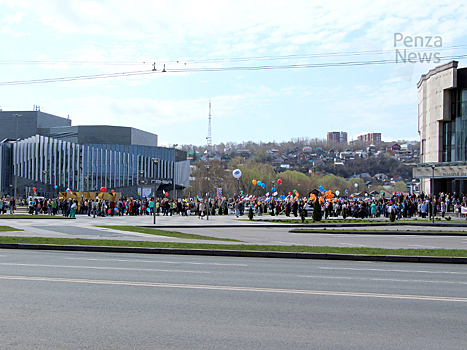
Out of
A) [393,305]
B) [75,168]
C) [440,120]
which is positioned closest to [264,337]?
[393,305]

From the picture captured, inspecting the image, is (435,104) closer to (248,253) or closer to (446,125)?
(446,125)

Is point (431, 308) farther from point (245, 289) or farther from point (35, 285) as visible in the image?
point (35, 285)

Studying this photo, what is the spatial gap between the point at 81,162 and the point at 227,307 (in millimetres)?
100202

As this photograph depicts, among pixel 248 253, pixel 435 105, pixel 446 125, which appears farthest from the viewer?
pixel 435 105

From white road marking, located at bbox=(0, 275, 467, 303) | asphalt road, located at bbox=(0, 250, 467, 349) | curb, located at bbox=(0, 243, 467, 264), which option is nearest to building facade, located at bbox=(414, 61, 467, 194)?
curb, located at bbox=(0, 243, 467, 264)

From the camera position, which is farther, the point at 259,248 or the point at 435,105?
the point at 435,105

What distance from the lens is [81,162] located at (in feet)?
335

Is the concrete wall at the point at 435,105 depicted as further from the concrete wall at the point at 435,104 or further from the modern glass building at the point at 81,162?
the modern glass building at the point at 81,162

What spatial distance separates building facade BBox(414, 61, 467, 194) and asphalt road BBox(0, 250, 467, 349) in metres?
44.7

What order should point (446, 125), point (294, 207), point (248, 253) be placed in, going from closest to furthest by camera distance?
1. point (248, 253)
2. point (294, 207)
3. point (446, 125)

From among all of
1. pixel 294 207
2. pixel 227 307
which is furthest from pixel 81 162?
pixel 227 307

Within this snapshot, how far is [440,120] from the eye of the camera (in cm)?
5697

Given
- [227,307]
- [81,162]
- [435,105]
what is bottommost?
[227,307]

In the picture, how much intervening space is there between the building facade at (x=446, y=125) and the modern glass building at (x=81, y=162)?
54973 millimetres
